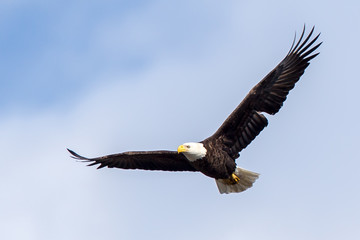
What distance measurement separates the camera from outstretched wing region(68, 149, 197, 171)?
1803 cm

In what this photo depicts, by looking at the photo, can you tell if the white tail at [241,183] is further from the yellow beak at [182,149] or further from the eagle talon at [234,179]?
the yellow beak at [182,149]

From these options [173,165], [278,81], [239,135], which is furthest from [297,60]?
[173,165]

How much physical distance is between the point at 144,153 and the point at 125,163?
2.11ft

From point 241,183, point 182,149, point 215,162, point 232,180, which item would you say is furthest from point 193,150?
point 241,183

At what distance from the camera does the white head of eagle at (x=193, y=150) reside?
17.0 meters

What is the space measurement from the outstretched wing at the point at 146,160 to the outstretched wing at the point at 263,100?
41.2 inches

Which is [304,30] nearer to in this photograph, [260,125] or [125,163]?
[260,125]

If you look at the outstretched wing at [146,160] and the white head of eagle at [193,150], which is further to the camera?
the outstretched wing at [146,160]

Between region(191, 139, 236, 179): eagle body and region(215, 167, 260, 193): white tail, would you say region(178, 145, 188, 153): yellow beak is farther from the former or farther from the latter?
region(215, 167, 260, 193): white tail

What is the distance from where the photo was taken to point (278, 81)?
17.4 meters

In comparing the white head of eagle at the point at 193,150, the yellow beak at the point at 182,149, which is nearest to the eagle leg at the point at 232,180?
the white head of eagle at the point at 193,150

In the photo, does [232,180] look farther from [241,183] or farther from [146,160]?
[146,160]

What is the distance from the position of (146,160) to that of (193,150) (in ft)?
5.25

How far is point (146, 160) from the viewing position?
60.1 feet
